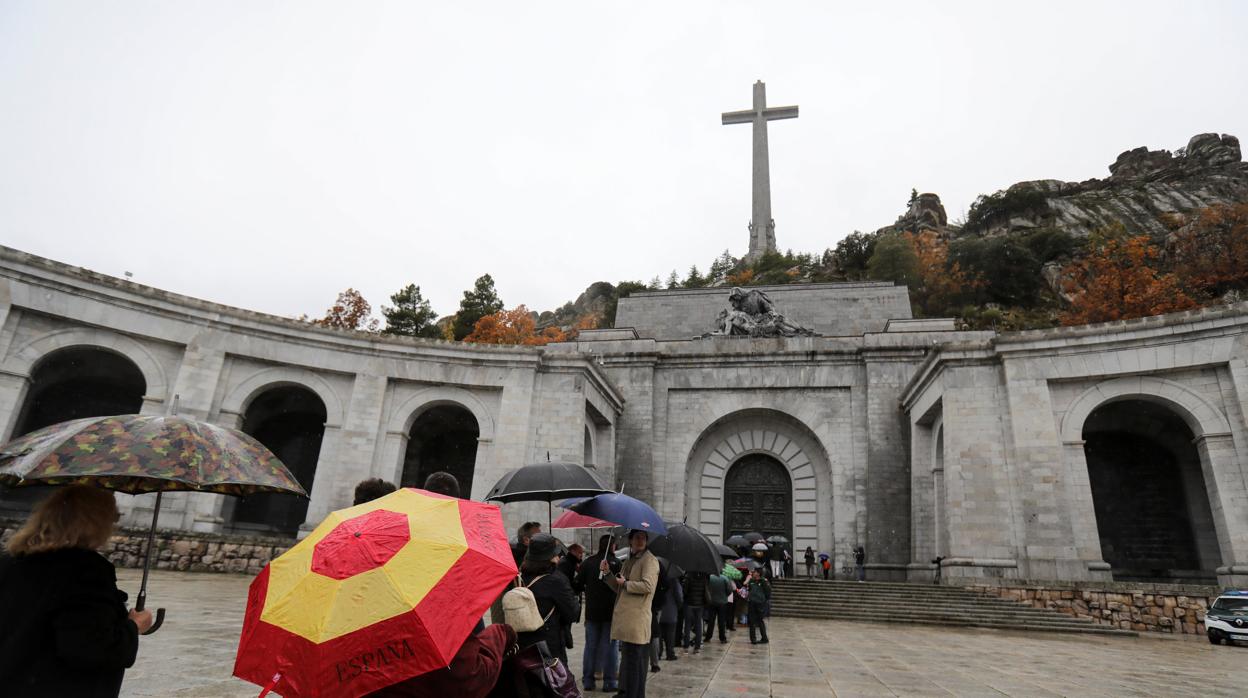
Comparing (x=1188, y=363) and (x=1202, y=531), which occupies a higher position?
(x=1188, y=363)

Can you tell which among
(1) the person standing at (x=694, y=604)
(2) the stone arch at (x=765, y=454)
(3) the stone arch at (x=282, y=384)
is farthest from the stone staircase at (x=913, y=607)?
(3) the stone arch at (x=282, y=384)

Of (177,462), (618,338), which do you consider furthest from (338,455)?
(177,462)

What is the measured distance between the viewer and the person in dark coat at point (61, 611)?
8.63 feet

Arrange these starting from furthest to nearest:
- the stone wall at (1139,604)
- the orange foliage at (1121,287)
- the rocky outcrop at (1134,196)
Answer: the rocky outcrop at (1134,196), the orange foliage at (1121,287), the stone wall at (1139,604)

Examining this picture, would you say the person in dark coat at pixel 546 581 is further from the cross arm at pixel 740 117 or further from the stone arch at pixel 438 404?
the cross arm at pixel 740 117

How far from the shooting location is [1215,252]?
3597 cm

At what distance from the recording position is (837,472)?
21891 mm

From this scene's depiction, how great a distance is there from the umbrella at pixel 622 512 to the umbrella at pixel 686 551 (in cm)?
97

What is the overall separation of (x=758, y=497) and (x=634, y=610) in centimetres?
1788

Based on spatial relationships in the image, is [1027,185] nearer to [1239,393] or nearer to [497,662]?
[1239,393]

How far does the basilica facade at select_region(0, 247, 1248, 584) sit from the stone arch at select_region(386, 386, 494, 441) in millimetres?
64

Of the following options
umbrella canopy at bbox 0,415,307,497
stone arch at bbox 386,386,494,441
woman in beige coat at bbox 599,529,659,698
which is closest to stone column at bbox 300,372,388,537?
stone arch at bbox 386,386,494,441

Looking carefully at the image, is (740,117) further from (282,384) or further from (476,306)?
(282,384)

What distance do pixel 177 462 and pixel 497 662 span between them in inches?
79.1
